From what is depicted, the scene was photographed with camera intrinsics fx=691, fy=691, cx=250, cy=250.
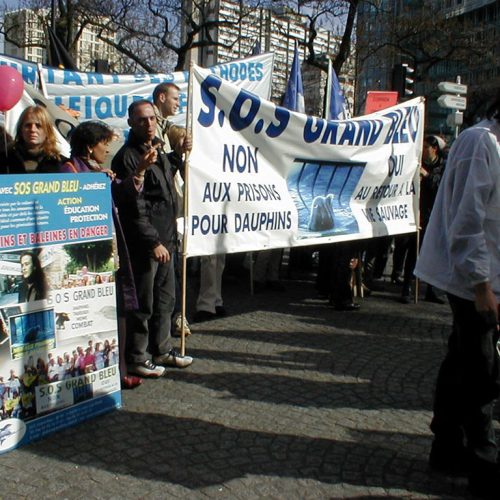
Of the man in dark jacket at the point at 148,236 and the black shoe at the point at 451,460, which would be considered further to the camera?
the man in dark jacket at the point at 148,236

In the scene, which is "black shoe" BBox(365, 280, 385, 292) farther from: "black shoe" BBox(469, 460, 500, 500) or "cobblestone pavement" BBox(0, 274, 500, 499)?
"black shoe" BBox(469, 460, 500, 500)

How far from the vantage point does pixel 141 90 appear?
7816 mm

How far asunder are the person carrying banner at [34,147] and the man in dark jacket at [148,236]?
54 cm

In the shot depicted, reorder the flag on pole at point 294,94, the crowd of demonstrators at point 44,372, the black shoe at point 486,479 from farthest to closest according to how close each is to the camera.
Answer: the flag on pole at point 294,94
the crowd of demonstrators at point 44,372
the black shoe at point 486,479

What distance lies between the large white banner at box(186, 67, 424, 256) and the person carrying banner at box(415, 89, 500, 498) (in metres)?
2.22

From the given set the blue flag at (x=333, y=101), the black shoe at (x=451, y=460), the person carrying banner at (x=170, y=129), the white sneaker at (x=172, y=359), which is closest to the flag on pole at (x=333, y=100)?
the blue flag at (x=333, y=101)

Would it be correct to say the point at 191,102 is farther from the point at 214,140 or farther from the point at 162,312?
the point at 162,312

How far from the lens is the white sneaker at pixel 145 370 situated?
15.3 feet

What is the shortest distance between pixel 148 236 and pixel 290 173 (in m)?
1.83

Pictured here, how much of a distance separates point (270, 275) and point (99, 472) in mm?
5033

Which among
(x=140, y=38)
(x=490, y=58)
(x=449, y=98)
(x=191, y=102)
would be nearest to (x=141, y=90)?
(x=191, y=102)

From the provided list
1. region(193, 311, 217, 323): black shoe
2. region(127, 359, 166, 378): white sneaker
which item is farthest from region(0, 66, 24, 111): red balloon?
region(193, 311, 217, 323): black shoe

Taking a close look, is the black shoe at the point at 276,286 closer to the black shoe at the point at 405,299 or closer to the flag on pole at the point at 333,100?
the black shoe at the point at 405,299

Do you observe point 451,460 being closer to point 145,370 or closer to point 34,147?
point 145,370
